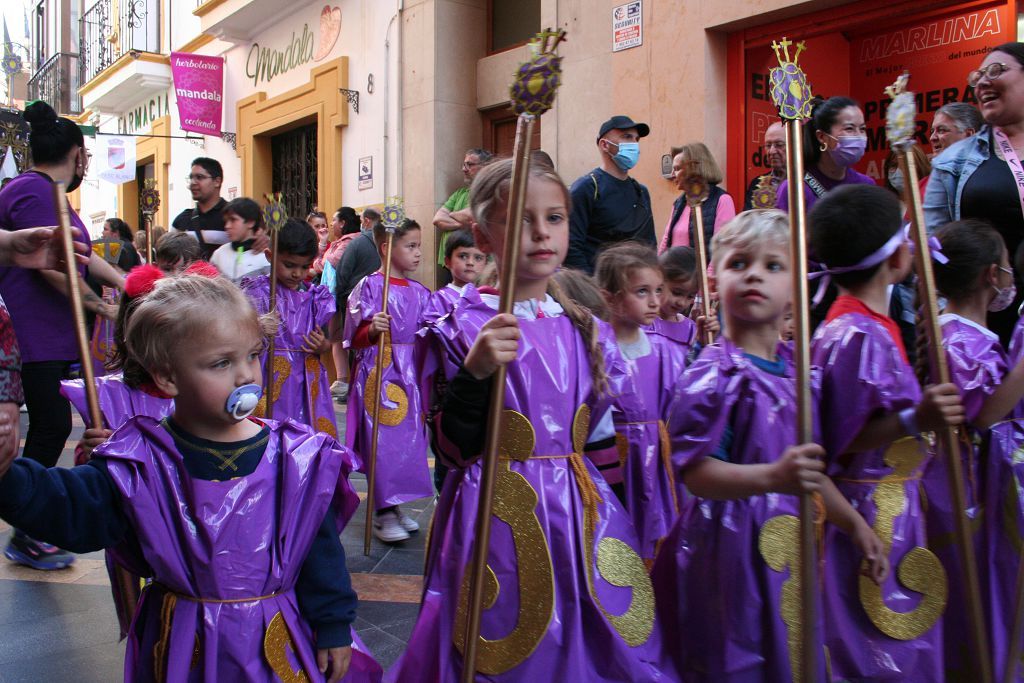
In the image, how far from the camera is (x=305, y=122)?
15.2 metres

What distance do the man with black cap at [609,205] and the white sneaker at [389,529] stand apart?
5.43ft

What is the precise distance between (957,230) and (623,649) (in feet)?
5.93

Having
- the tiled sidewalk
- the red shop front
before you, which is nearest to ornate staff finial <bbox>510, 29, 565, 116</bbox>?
the tiled sidewalk

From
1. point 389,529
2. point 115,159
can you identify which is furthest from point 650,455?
point 115,159

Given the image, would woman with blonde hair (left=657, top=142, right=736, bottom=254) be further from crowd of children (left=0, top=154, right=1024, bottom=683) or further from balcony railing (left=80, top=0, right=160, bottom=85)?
balcony railing (left=80, top=0, right=160, bottom=85)

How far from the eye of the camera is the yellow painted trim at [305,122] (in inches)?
544

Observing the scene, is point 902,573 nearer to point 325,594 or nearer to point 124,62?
point 325,594

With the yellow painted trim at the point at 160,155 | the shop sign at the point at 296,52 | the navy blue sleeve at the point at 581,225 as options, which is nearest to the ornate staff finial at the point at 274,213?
the navy blue sleeve at the point at 581,225

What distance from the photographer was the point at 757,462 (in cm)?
241

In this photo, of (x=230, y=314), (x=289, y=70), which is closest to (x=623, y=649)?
(x=230, y=314)

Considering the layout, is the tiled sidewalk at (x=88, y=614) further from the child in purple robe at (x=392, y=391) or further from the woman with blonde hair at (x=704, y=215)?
the woman with blonde hair at (x=704, y=215)

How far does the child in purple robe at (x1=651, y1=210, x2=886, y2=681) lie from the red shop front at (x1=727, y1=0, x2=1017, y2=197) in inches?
216

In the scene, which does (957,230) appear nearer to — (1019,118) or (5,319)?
(1019,118)

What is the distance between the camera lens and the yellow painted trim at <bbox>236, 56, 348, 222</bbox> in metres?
13.8
